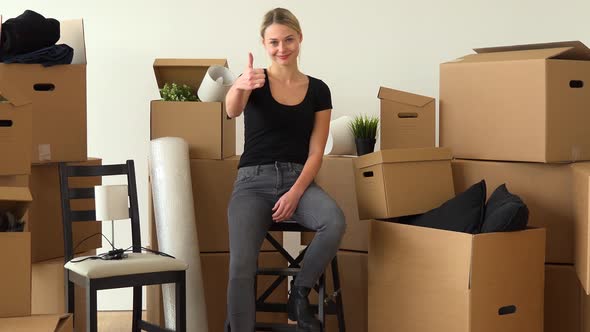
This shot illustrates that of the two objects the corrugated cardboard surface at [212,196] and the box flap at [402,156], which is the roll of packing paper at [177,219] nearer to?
the corrugated cardboard surface at [212,196]

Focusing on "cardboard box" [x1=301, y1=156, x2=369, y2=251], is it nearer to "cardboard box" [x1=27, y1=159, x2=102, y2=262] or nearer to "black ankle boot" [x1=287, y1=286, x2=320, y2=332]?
"black ankle boot" [x1=287, y1=286, x2=320, y2=332]

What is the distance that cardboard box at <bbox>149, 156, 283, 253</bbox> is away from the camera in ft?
11.7

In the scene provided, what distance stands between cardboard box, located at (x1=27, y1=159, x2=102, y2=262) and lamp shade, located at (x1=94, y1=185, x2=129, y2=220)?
0.48 meters

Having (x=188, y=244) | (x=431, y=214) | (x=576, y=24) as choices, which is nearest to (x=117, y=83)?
(x=188, y=244)

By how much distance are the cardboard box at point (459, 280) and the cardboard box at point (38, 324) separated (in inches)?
47.2

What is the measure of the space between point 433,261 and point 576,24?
160 cm

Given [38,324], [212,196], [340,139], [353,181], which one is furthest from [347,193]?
[38,324]

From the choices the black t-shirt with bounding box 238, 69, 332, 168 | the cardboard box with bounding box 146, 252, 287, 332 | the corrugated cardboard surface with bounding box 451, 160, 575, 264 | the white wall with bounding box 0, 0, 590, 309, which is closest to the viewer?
the black t-shirt with bounding box 238, 69, 332, 168

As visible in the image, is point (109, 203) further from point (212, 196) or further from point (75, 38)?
point (75, 38)

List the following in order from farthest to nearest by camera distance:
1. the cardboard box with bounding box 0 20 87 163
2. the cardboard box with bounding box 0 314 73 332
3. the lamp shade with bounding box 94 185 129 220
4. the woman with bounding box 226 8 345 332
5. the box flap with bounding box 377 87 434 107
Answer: the box flap with bounding box 377 87 434 107 < the cardboard box with bounding box 0 20 87 163 < the lamp shade with bounding box 94 185 129 220 < the woman with bounding box 226 8 345 332 < the cardboard box with bounding box 0 314 73 332

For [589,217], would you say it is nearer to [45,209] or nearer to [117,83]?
[45,209]

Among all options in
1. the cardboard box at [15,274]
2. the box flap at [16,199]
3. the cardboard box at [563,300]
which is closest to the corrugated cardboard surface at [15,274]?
the cardboard box at [15,274]

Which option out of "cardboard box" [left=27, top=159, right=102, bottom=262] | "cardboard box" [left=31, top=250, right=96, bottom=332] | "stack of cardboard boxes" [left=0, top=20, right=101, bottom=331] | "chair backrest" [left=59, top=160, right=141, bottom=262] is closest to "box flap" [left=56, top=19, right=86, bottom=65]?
"stack of cardboard boxes" [left=0, top=20, right=101, bottom=331]

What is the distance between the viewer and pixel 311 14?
4.14 m
